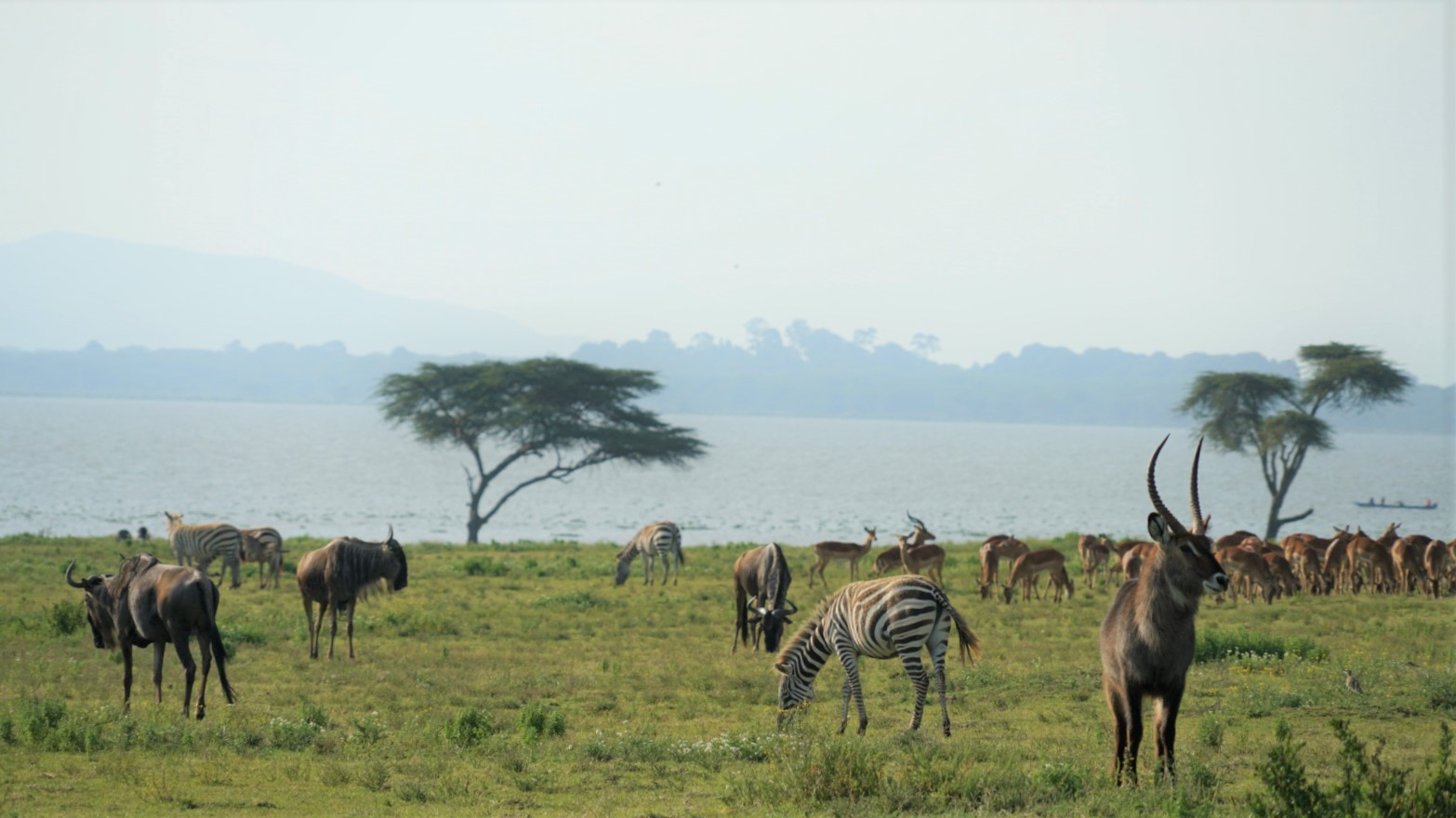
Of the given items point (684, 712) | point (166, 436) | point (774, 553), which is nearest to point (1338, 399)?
point (774, 553)

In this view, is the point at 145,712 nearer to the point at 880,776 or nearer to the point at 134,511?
the point at 880,776

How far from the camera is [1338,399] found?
51062 mm

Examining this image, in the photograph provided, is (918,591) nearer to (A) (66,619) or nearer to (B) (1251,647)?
(B) (1251,647)

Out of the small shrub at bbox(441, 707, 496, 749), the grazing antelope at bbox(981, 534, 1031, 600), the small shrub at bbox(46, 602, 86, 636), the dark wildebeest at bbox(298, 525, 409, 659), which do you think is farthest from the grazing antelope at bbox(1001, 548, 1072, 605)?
the small shrub at bbox(46, 602, 86, 636)

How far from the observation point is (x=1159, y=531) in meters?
8.76

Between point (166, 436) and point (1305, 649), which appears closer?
point (1305, 649)

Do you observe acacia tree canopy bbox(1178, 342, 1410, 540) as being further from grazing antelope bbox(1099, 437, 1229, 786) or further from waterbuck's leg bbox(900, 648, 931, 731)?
grazing antelope bbox(1099, 437, 1229, 786)

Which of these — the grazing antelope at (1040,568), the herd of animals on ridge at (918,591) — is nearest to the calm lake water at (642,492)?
the herd of animals on ridge at (918,591)

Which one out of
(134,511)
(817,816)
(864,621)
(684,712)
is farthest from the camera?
(134,511)

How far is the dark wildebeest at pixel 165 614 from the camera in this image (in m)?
13.7

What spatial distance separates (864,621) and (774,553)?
6890 millimetres

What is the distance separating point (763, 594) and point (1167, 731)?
1072 cm

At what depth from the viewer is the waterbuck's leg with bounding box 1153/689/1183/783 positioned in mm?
9133

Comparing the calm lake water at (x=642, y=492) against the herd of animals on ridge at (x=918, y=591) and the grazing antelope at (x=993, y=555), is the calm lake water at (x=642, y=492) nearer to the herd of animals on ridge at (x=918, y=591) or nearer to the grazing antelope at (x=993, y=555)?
the grazing antelope at (x=993, y=555)
